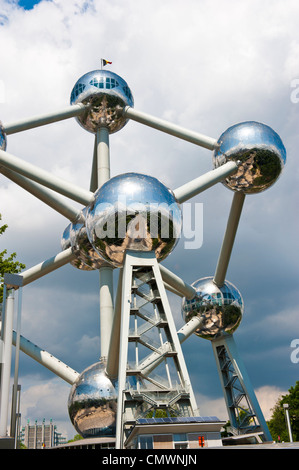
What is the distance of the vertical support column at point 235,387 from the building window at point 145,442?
33.3ft

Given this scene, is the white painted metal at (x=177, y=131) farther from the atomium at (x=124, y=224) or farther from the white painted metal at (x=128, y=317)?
the white painted metal at (x=128, y=317)

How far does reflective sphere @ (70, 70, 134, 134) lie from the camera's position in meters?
22.3

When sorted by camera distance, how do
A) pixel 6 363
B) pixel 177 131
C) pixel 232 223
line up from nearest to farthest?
pixel 6 363, pixel 232 223, pixel 177 131

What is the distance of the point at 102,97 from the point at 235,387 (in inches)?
545

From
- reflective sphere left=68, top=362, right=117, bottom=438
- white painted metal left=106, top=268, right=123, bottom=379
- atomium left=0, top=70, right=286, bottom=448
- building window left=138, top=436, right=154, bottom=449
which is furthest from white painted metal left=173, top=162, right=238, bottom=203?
building window left=138, top=436, right=154, bottom=449

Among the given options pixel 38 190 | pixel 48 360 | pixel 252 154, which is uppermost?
pixel 252 154

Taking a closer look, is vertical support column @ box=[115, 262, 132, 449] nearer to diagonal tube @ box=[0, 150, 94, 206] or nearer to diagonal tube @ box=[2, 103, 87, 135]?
diagonal tube @ box=[0, 150, 94, 206]

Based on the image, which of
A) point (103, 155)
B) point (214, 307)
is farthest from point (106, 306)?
point (103, 155)

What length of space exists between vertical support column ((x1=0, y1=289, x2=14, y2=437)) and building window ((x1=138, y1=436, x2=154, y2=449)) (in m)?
3.74

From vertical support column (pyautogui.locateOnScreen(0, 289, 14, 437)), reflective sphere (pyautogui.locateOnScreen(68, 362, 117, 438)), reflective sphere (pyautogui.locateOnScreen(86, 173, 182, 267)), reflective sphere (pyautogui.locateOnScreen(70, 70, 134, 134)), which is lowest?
vertical support column (pyautogui.locateOnScreen(0, 289, 14, 437))

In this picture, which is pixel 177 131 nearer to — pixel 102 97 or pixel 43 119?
pixel 102 97

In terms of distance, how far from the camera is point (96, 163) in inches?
957

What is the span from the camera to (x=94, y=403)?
18.0 metres

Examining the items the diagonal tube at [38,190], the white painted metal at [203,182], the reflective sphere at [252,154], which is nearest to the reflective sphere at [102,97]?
the reflective sphere at [252,154]
